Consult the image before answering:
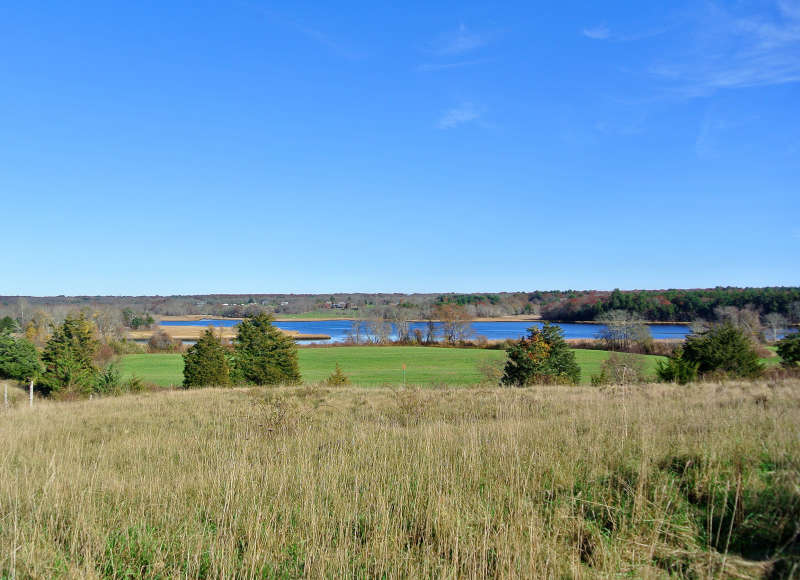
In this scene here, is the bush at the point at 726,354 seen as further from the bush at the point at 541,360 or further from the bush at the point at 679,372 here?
the bush at the point at 541,360

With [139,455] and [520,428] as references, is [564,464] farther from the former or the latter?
[139,455]

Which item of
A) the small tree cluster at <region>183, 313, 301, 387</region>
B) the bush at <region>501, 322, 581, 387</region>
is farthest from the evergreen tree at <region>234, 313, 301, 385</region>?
the bush at <region>501, 322, 581, 387</region>

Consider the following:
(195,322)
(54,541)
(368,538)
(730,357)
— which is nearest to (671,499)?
(368,538)

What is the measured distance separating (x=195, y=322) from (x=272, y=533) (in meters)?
148

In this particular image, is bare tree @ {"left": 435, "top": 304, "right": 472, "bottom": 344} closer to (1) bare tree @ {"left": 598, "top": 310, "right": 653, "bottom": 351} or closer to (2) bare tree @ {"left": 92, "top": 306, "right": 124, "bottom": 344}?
(1) bare tree @ {"left": 598, "top": 310, "right": 653, "bottom": 351}

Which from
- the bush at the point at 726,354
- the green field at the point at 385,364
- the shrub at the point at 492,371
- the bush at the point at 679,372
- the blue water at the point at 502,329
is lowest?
the green field at the point at 385,364

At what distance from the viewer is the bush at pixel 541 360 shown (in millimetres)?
30719

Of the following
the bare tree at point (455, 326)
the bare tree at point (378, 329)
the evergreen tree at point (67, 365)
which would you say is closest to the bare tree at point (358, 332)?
the bare tree at point (378, 329)

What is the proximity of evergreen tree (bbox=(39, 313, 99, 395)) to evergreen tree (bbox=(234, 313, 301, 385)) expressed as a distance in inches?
384

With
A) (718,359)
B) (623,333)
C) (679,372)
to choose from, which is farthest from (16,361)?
(623,333)

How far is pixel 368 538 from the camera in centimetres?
412

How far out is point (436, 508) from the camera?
168 inches

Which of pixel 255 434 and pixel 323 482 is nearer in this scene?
pixel 323 482

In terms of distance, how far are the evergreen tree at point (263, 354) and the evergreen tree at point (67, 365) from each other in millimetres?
9742
